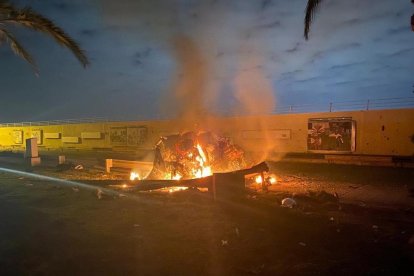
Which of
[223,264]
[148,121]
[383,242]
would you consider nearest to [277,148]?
[148,121]

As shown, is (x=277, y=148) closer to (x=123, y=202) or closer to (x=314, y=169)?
(x=314, y=169)

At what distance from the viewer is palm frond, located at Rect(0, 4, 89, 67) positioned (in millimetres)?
11688

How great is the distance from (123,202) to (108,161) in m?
8.61

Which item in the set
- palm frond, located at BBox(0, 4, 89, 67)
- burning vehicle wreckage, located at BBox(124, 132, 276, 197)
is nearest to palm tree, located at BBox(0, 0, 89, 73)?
palm frond, located at BBox(0, 4, 89, 67)

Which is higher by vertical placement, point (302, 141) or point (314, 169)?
point (302, 141)

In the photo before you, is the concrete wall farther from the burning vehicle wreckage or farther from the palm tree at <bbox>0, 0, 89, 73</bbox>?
the palm tree at <bbox>0, 0, 89, 73</bbox>

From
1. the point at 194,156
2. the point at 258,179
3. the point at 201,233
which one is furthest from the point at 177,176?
A: the point at 201,233

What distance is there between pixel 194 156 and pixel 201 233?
670 centimetres

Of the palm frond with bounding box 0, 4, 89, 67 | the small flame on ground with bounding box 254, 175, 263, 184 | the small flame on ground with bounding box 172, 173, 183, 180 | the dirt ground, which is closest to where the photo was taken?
the dirt ground

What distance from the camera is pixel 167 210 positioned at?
949 centimetres

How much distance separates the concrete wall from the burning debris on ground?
3.74 feet

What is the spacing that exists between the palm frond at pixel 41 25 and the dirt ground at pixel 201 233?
15.2ft

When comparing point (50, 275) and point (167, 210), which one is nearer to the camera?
point (50, 275)

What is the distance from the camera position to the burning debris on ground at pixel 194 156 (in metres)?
14.0
